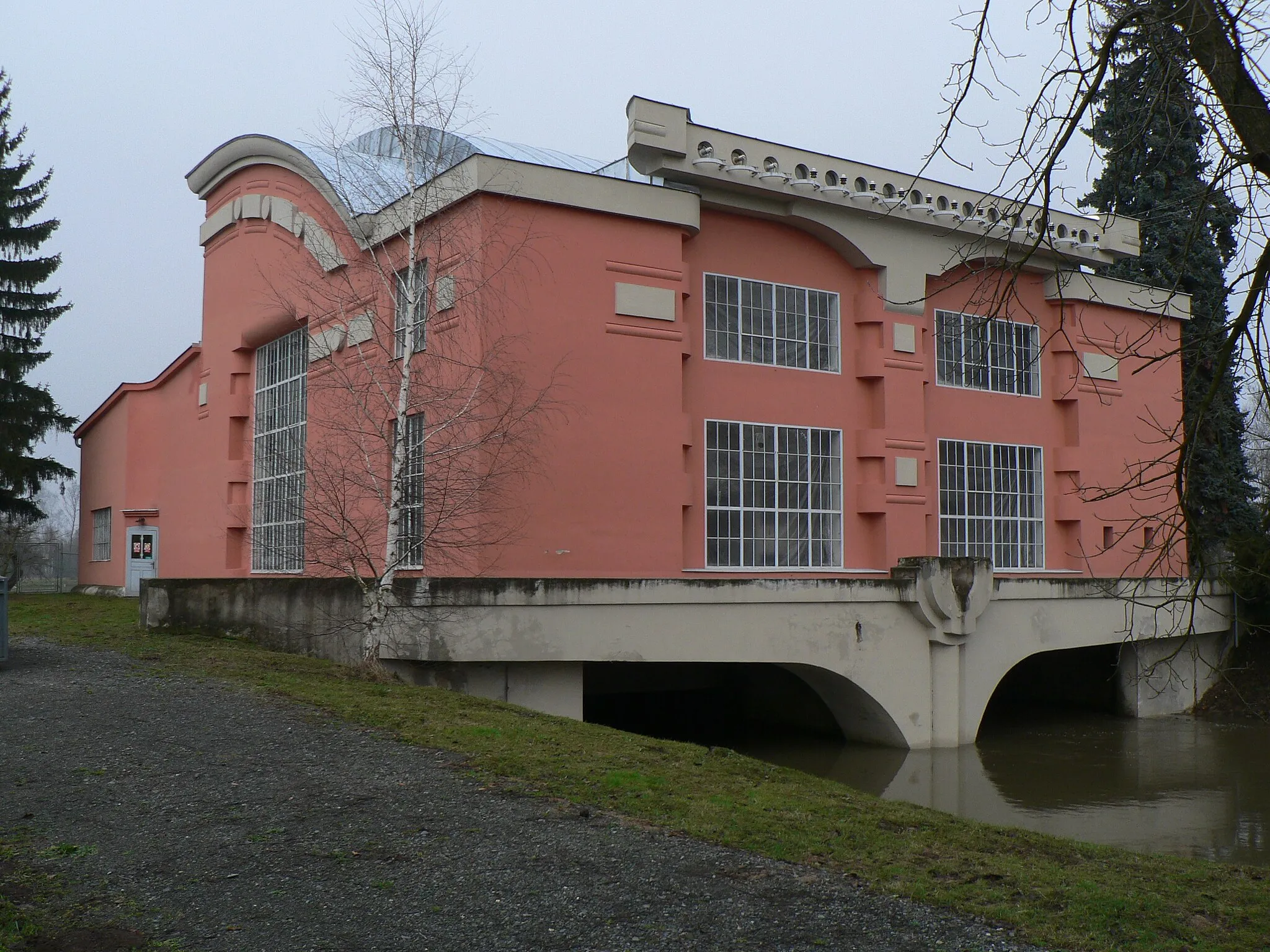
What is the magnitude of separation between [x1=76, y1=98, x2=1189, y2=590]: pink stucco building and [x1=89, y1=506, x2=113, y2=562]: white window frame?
326 centimetres

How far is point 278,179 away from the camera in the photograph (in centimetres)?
2269

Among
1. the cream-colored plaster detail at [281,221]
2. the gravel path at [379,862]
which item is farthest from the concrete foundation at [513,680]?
the cream-colored plaster detail at [281,221]

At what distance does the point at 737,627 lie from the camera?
16391mm

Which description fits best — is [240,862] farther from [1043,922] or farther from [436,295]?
[436,295]

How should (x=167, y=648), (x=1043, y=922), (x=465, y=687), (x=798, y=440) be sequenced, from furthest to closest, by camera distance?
1. (x=798, y=440)
2. (x=167, y=648)
3. (x=465, y=687)
4. (x=1043, y=922)

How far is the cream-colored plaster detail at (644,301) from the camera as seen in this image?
695 inches

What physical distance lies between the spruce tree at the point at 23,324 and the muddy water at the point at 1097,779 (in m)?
22.4

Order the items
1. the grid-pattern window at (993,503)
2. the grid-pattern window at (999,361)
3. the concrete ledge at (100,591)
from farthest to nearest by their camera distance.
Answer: the concrete ledge at (100,591) → the grid-pattern window at (993,503) → the grid-pattern window at (999,361)

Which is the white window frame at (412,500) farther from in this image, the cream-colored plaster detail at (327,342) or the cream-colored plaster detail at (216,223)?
the cream-colored plaster detail at (216,223)

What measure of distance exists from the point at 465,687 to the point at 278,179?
41.5 feet

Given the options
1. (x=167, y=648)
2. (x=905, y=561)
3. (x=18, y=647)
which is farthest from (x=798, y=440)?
(x=18, y=647)

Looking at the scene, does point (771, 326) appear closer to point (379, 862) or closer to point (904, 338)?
point (904, 338)

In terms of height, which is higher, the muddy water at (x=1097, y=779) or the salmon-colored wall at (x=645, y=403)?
the salmon-colored wall at (x=645, y=403)

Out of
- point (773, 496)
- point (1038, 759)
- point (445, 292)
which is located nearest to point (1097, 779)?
point (1038, 759)
